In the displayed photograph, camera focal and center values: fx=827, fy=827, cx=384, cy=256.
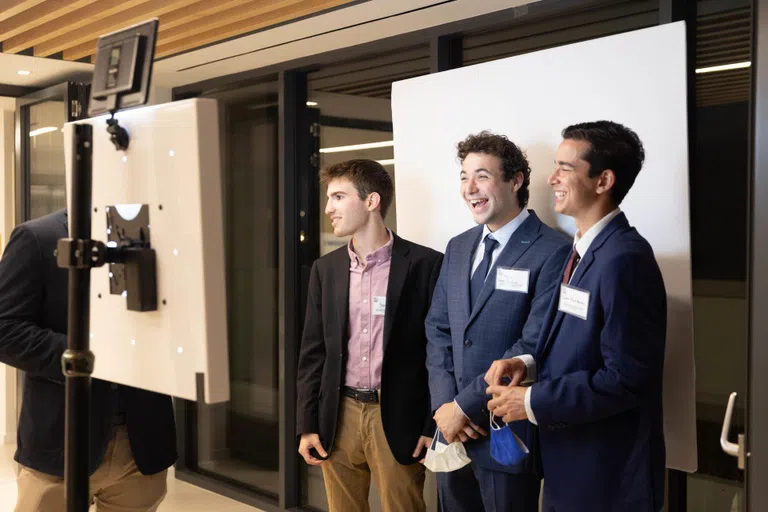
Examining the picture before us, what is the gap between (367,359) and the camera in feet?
10.4

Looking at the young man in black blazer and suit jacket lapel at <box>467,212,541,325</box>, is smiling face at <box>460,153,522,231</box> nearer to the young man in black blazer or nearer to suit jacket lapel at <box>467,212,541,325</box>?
suit jacket lapel at <box>467,212,541,325</box>

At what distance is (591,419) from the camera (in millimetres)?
2277

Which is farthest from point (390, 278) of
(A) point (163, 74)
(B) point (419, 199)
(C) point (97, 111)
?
(A) point (163, 74)

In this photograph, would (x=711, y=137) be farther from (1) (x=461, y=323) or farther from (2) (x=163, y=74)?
(2) (x=163, y=74)

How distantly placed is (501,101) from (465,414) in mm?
1180

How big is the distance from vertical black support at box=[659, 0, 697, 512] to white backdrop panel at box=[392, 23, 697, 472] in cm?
26

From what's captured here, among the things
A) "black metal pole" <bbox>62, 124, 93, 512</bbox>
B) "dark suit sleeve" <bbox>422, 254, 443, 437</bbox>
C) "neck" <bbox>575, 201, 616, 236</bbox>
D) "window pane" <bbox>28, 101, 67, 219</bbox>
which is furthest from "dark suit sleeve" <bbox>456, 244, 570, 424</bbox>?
"window pane" <bbox>28, 101, 67, 219</bbox>

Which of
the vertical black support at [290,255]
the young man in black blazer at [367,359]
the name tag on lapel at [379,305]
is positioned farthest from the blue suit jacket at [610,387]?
the vertical black support at [290,255]

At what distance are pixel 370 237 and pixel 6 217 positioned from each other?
429cm

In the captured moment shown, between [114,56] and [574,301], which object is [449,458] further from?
[114,56]

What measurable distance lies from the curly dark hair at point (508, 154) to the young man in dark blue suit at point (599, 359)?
37 cm

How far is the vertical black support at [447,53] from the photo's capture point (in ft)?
12.6

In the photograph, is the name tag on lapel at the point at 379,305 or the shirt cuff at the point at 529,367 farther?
the name tag on lapel at the point at 379,305

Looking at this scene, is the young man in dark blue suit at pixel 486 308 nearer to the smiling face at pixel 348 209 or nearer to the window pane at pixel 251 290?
the smiling face at pixel 348 209
